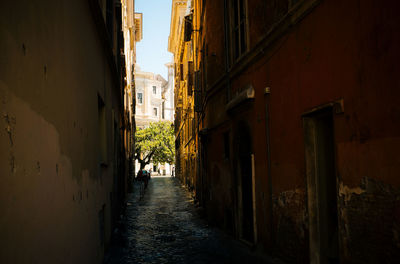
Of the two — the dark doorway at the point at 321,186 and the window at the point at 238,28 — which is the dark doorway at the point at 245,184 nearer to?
the window at the point at 238,28

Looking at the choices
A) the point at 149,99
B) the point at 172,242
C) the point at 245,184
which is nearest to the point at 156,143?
the point at 149,99

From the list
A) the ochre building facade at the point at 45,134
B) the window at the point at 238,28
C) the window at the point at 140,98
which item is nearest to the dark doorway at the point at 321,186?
the ochre building facade at the point at 45,134

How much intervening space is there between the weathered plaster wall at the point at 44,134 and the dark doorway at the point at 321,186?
3.42 metres

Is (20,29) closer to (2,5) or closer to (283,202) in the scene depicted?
(2,5)

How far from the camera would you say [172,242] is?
941 cm

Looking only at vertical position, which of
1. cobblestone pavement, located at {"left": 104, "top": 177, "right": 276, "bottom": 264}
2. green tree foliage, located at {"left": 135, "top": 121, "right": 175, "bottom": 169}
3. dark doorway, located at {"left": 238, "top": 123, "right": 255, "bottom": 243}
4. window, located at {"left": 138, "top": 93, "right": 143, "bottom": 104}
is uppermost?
window, located at {"left": 138, "top": 93, "right": 143, "bottom": 104}

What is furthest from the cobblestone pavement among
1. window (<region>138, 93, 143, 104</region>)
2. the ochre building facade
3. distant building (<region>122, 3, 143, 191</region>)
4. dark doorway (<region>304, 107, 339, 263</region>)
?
window (<region>138, 93, 143, 104</region>)

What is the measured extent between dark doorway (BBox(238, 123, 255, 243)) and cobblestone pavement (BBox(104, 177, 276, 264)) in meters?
0.41

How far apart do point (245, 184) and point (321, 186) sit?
351 cm

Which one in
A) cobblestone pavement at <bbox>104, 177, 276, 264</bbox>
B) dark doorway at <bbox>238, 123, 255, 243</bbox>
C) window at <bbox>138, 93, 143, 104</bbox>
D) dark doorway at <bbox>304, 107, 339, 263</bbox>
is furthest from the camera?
window at <bbox>138, 93, 143, 104</bbox>

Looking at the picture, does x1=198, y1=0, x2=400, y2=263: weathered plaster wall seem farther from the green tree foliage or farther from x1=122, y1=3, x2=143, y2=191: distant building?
the green tree foliage

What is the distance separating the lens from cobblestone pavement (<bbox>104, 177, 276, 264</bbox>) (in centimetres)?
768

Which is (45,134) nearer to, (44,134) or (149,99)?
(44,134)

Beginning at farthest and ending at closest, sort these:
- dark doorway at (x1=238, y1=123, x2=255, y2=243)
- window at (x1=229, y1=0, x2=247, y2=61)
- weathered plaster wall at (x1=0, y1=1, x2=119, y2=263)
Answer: window at (x1=229, y1=0, x2=247, y2=61), dark doorway at (x1=238, y1=123, x2=255, y2=243), weathered plaster wall at (x1=0, y1=1, x2=119, y2=263)
